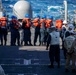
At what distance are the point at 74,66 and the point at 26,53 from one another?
19.5ft

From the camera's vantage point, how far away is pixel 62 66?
52.5 feet

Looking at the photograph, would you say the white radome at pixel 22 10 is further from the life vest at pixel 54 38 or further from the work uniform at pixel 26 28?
the life vest at pixel 54 38

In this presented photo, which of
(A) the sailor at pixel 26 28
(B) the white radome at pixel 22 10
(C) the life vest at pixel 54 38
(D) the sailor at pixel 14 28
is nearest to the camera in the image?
A: (C) the life vest at pixel 54 38

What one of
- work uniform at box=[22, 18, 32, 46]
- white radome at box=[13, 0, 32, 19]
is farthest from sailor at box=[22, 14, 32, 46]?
white radome at box=[13, 0, 32, 19]

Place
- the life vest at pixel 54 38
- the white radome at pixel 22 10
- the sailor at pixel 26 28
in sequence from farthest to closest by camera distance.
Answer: the white radome at pixel 22 10 → the sailor at pixel 26 28 → the life vest at pixel 54 38

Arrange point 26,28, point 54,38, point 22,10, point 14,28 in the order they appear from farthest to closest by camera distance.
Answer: point 22,10 → point 26,28 → point 14,28 → point 54,38

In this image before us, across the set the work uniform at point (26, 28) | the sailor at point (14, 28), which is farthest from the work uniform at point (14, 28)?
the work uniform at point (26, 28)

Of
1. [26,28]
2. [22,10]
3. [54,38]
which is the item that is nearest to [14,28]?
[26,28]

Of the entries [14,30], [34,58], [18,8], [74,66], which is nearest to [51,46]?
[74,66]

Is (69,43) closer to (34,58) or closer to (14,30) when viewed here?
(34,58)

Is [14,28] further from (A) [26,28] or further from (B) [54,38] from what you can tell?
(B) [54,38]

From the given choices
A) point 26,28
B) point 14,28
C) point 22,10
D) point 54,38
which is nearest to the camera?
point 54,38

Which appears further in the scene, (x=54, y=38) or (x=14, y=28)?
(x=14, y=28)

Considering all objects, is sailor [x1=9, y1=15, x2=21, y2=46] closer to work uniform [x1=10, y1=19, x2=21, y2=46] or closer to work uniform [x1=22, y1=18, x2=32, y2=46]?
work uniform [x1=10, y1=19, x2=21, y2=46]
